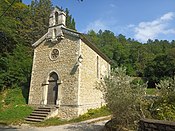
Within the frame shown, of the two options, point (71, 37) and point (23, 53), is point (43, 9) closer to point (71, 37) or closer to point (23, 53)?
point (23, 53)

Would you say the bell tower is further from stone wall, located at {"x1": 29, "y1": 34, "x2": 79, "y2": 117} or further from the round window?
the round window

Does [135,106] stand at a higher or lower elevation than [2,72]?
lower

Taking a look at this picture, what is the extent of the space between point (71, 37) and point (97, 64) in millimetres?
4809

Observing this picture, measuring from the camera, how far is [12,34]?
65.4 feet

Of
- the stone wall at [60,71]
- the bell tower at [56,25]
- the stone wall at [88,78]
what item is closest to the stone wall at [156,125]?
the stone wall at [88,78]

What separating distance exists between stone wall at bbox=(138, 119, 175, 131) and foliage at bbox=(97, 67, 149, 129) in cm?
86

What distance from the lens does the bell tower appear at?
15023 millimetres

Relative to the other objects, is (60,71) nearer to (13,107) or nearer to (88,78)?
(88,78)

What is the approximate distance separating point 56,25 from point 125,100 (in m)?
10.6

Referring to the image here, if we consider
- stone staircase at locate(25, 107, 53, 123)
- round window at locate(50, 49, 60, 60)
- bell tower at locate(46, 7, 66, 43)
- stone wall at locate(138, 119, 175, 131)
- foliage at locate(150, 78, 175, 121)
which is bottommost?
stone staircase at locate(25, 107, 53, 123)

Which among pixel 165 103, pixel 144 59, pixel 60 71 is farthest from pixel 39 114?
pixel 144 59

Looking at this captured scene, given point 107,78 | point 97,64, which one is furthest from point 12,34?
point 107,78

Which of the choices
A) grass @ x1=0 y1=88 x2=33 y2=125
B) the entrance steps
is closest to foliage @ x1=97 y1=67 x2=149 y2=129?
A: the entrance steps

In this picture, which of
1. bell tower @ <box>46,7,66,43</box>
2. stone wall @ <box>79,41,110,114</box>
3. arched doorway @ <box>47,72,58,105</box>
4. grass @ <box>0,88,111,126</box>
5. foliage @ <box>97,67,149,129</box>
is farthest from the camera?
bell tower @ <box>46,7,66,43</box>
